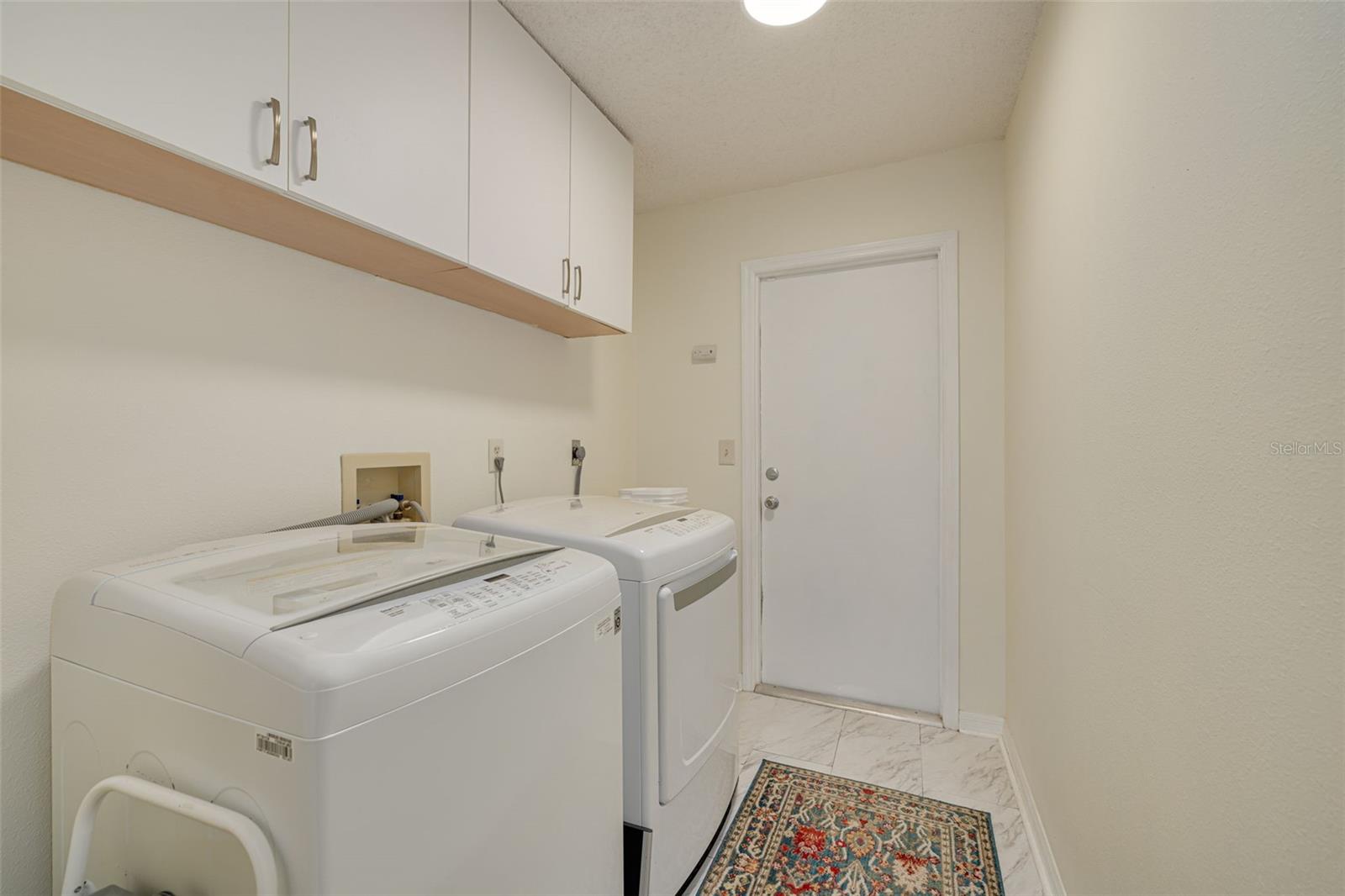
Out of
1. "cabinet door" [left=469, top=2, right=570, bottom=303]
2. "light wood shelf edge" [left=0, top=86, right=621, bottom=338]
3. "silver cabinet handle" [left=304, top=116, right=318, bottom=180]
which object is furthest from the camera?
"cabinet door" [left=469, top=2, right=570, bottom=303]

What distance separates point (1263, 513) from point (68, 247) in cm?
178

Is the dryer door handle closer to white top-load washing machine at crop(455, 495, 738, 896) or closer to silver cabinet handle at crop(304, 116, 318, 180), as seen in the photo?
white top-load washing machine at crop(455, 495, 738, 896)

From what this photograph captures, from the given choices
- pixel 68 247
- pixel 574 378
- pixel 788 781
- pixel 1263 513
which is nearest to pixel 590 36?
pixel 574 378

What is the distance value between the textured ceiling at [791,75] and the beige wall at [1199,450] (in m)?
0.40

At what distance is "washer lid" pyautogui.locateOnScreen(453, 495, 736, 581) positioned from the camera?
1.30 m

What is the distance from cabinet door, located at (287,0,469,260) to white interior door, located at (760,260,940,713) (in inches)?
67.0

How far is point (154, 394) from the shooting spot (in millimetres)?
1044

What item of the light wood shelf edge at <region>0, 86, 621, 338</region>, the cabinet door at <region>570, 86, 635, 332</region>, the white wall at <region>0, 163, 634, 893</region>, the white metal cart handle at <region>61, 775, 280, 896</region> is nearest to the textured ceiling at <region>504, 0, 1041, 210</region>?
the cabinet door at <region>570, 86, 635, 332</region>

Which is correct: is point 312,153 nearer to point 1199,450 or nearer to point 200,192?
point 200,192

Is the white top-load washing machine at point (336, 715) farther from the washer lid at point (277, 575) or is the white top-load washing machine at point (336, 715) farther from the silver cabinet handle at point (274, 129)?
the silver cabinet handle at point (274, 129)

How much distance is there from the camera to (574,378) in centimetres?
239

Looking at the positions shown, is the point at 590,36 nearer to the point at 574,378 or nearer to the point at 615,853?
the point at 574,378

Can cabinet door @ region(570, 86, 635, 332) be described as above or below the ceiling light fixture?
below

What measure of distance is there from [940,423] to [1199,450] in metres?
1.62
